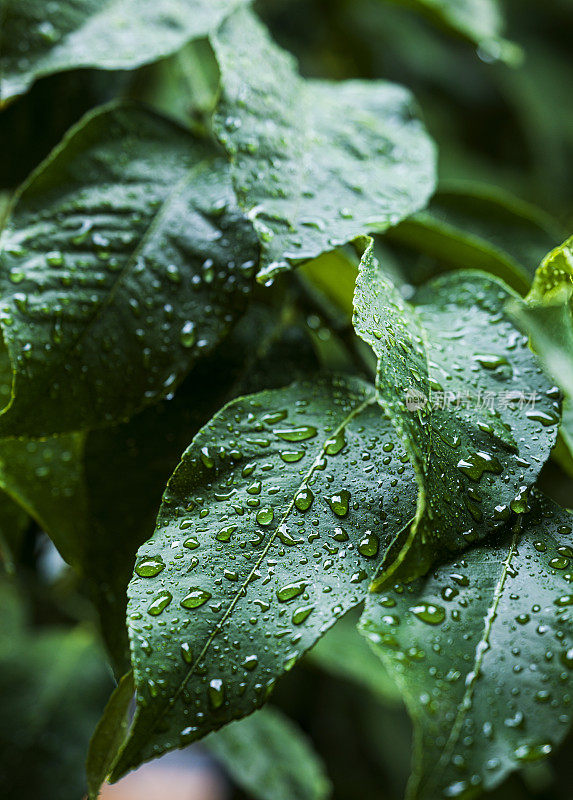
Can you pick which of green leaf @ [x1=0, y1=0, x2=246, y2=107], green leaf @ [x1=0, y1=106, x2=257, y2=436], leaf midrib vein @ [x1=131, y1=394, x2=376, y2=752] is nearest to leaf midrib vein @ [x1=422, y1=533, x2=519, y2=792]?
leaf midrib vein @ [x1=131, y1=394, x2=376, y2=752]

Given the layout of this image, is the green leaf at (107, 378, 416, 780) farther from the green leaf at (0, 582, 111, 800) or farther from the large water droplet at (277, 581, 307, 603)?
the green leaf at (0, 582, 111, 800)

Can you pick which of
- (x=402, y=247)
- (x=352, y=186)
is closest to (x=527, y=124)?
(x=402, y=247)

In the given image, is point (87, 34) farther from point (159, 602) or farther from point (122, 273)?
point (159, 602)

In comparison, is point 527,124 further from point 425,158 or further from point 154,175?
point 154,175

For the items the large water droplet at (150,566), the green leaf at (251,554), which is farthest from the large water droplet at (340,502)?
the large water droplet at (150,566)

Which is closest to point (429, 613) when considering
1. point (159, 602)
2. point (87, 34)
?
point (159, 602)

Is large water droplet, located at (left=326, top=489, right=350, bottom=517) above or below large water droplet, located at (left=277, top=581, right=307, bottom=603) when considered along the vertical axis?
above
